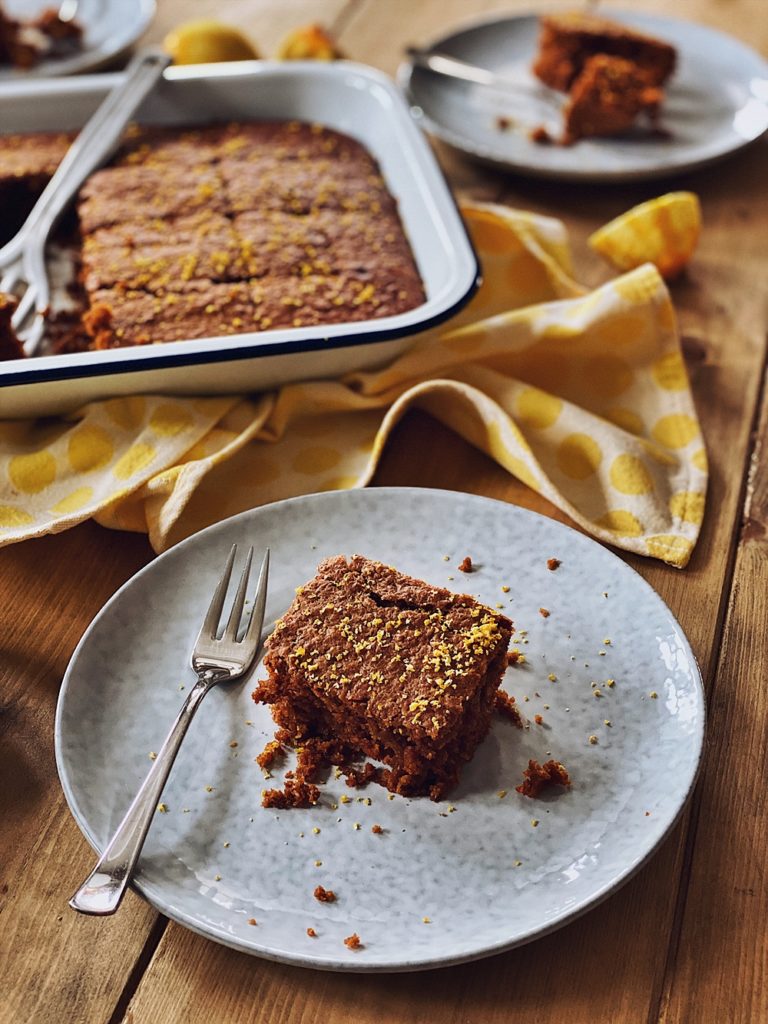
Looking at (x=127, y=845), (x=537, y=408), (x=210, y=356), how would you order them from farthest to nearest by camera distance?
(x=537, y=408) → (x=210, y=356) → (x=127, y=845)

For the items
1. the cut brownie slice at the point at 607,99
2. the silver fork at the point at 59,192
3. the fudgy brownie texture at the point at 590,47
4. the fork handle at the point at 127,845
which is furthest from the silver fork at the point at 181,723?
the fudgy brownie texture at the point at 590,47

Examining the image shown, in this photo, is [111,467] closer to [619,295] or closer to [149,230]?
[149,230]

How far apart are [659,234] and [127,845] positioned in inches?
54.7

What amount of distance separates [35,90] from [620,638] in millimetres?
1628

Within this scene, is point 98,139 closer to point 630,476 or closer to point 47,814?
point 630,476

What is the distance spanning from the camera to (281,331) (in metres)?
1.56

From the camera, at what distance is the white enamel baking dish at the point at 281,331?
152cm

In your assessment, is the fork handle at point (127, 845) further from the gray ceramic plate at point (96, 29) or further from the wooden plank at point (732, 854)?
the gray ceramic plate at point (96, 29)

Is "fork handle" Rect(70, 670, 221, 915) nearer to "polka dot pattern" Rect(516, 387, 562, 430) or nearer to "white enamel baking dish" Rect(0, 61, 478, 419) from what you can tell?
Answer: "white enamel baking dish" Rect(0, 61, 478, 419)

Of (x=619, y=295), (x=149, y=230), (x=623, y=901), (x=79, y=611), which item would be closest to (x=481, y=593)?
(x=623, y=901)

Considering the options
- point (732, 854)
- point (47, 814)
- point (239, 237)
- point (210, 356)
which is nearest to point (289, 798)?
point (47, 814)

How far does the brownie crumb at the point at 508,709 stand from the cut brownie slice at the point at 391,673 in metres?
0.01

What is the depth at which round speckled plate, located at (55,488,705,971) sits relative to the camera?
3.31 feet

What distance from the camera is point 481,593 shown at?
133 cm
